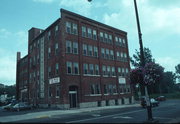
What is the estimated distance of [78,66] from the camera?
1199 inches

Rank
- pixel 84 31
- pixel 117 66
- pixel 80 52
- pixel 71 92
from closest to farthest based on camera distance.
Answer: pixel 71 92 → pixel 80 52 → pixel 84 31 → pixel 117 66

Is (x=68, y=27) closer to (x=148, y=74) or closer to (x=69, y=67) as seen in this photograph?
(x=69, y=67)

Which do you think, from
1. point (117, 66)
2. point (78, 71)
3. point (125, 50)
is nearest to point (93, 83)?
point (78, 71)

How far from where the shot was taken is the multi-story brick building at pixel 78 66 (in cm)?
2900

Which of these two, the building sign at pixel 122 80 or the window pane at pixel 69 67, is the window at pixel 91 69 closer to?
the window pane at pixel 69 67

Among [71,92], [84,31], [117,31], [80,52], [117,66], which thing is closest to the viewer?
[71,92]

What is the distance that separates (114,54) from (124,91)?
892cm

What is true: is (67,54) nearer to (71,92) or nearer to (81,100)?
(71,92)

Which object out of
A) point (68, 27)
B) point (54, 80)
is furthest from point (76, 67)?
point (68, 27)

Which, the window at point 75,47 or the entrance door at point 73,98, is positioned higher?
the window at point 75,47

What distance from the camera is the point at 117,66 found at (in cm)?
3931

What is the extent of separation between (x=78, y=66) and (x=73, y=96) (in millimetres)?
5331

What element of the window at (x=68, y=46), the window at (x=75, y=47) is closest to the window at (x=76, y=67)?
the window at (x=75, y=47)

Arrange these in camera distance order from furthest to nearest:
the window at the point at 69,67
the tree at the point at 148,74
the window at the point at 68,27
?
the window at the point at 68,27
the window at the point at 69,67
the tree at the point at 148,74
